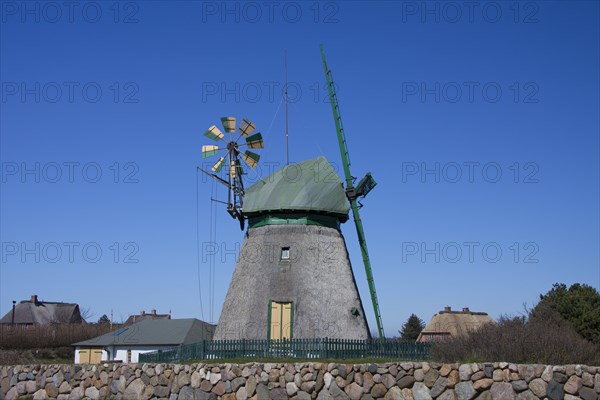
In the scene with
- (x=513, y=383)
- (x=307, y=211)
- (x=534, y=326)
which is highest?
(x=307, y=211)

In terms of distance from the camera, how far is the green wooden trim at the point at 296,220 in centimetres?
2436

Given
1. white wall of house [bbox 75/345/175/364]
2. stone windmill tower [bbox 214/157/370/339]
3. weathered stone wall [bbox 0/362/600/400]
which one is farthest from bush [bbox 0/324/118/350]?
stone windmill tower [bbox 214/157/370/339]

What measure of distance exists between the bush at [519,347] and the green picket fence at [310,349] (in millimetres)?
2402

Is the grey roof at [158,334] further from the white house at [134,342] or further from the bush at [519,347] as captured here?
the bush at [519,347]

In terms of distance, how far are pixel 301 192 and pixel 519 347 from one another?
9.70 metres

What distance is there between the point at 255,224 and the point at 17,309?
56835 millimetres

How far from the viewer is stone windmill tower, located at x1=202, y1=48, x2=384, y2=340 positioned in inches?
915

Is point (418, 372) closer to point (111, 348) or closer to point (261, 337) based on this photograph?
point (261, 337)

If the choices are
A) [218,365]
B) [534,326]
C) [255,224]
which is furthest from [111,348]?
[534,326]

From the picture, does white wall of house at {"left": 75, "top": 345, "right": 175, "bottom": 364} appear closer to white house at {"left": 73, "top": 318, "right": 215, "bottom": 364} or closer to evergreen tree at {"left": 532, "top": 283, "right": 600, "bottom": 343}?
white house at {"left": 73, "top": 318, "right": 215, "bottom": 364}

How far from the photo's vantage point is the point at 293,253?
24.0 metres

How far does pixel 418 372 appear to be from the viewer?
16078 millimetres

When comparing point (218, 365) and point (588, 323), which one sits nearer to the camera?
point (218, 365)

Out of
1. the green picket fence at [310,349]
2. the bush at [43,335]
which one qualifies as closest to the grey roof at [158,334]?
the bush at [43,335]
